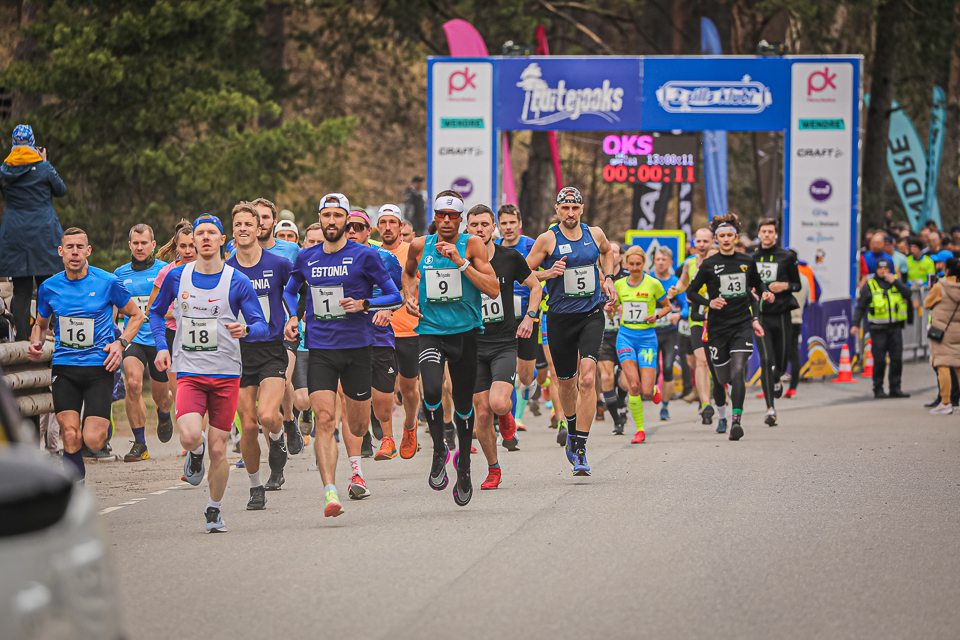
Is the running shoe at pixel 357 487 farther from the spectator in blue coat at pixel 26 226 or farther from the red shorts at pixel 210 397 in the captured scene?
the spectator in blue coat at pixel 26 226

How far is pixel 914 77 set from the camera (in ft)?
105

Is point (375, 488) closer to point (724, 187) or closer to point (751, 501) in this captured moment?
point (751, 501)

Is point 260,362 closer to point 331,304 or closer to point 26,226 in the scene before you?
point 331,304

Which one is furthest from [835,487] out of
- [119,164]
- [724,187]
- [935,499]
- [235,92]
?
[724,187]

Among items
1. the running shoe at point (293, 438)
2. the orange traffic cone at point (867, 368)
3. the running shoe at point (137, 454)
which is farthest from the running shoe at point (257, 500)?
the orange traffic cone at point (867, 368)

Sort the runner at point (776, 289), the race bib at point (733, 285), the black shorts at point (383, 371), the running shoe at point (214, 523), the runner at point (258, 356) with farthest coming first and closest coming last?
the runner at point (776, 289), the race bib at point (733, 285), the black shorts at point (383, 371), the runner at point (258, 356), the running shoe at point (214, 523)

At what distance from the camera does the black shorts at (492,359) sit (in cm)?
969

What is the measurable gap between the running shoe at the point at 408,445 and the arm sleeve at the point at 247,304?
344 cm

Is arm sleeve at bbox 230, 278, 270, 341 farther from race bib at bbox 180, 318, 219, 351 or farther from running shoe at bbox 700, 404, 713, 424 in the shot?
running shoe at bbox 700, 404, 713, 424

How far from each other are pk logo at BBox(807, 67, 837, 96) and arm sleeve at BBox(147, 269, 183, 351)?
16.0m

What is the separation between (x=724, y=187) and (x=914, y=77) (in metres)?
8.34

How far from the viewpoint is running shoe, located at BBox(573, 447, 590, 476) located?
10.1 m

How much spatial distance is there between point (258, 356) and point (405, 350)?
10.3ft

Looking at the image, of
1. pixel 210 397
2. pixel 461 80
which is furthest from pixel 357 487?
pixel 461 80
